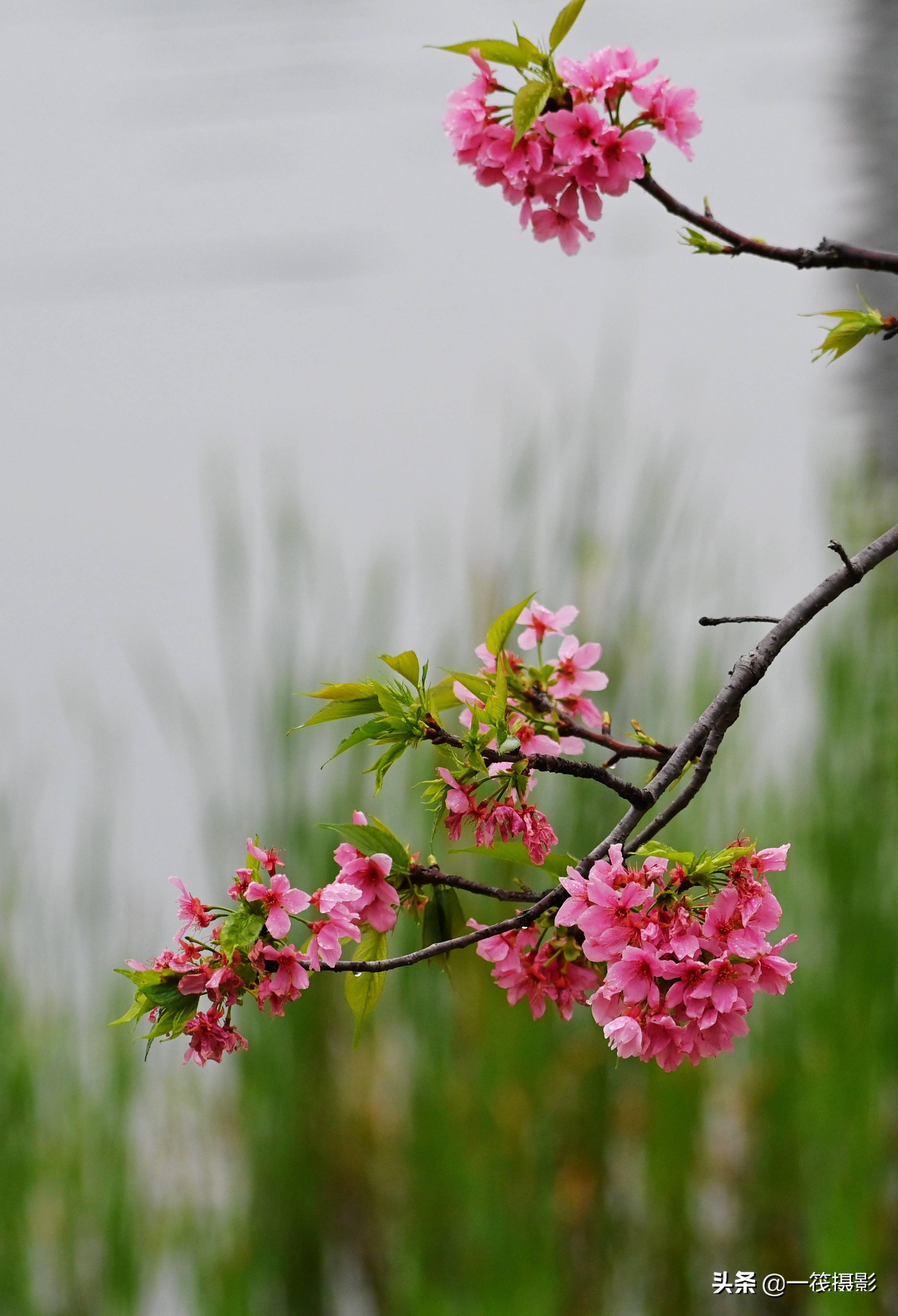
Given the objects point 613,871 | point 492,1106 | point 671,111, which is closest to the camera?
point 613,871

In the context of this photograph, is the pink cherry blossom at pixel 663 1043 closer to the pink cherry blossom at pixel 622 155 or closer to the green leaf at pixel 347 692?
the green leaf at pixel 347 692

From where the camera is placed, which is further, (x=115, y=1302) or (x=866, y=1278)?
(x=115, y=1302)

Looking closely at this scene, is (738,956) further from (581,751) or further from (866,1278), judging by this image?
(866,1278)

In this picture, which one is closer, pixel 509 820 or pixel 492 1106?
pixel 509 820

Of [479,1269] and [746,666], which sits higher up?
[746,666]

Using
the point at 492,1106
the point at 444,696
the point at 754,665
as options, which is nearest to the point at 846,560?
the point at 754,665

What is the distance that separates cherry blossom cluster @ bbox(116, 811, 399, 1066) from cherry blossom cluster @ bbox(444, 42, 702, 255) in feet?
0.84

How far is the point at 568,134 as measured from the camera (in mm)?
438

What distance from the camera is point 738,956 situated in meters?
0.37

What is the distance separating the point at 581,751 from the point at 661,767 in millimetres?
33

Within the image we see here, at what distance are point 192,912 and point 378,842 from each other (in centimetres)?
7

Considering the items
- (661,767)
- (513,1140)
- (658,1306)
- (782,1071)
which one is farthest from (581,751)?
(658,1306)

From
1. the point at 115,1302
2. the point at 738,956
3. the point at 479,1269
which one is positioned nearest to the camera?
the point at 738,956

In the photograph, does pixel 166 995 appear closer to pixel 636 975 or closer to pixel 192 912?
pixel 192 912
